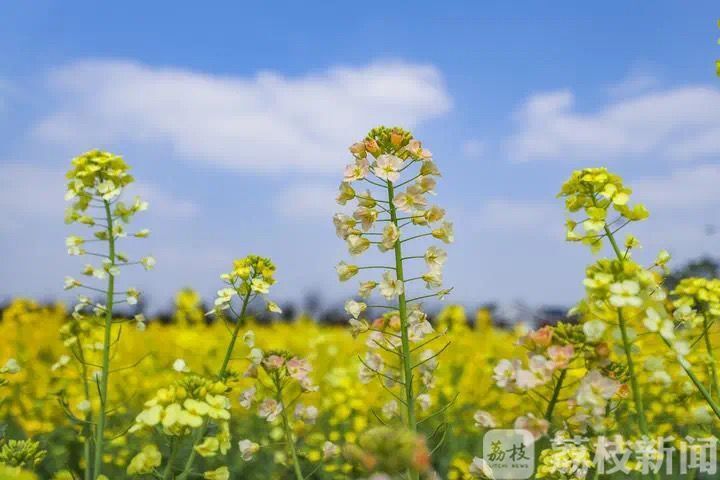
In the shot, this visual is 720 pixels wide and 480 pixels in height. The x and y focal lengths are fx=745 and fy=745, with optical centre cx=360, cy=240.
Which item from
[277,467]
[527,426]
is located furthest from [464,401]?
[527,426]

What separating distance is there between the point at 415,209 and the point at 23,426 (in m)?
4.29

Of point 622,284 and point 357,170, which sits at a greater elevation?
point 357,170

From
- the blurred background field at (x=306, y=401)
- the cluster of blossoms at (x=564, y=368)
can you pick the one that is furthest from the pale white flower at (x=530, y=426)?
the blurred background field at (x=306, y=401)

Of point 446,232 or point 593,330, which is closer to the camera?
point 593,330

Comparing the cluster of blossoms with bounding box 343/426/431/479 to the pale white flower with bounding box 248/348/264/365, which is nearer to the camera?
the cluster of blossoms with bounding box 343/426/431/479

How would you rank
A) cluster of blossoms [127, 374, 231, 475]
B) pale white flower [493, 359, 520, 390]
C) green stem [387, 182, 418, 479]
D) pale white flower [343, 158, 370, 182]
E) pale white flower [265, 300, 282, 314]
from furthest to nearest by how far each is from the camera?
pale white flower [265, 300, 282, 314] → pale white flower [343, 158, 370, 182] → green stem [387, 182, 418, 479] → pale white flower [493, 359, 520, 390] → cluster of blossoms [127, 374, 231, 475]

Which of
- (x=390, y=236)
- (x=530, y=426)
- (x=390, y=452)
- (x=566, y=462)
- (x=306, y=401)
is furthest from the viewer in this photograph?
(x=306, y=401)

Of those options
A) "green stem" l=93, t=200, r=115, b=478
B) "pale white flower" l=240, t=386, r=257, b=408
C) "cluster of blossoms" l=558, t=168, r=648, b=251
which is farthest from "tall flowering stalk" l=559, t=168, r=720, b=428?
"green stem" l=93, t=200, r=115, b=478

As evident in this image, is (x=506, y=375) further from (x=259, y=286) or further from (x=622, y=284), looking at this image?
(x=259, y=286)

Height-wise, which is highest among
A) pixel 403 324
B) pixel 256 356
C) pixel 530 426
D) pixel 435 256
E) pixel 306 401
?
pixel 435 256

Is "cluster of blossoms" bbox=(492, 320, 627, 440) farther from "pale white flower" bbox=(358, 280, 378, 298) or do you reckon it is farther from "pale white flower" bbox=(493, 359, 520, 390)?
"pale white flower" bbox=(358, 280, 378, 298)

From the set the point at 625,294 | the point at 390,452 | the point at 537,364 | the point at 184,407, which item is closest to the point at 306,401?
the point at 184,407

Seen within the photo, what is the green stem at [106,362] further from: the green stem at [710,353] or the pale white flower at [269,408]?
the green stem at [710,353]

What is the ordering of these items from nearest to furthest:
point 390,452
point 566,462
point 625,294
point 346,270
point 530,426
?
1. point 390,452
2. point 625,294
3. point 530,426
4. point 566,462
5. point 346,270
